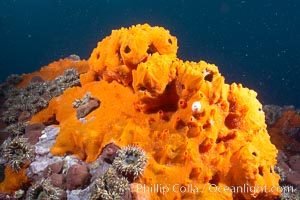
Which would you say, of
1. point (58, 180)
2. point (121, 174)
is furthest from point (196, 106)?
point (58, 180)

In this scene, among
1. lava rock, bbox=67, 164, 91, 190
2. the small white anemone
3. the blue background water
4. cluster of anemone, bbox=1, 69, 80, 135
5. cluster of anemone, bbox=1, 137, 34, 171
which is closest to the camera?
the small white anemone

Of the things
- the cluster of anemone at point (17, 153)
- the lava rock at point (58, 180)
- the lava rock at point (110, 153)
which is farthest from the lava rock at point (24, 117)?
the lava rock at point (110, 153)

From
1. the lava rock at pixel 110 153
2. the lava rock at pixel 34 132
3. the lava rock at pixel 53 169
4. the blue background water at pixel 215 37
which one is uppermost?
the blue background water at pixel 215 37

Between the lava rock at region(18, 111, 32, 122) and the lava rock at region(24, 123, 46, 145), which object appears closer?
the lava rock at region(24, 123, 46, 145)

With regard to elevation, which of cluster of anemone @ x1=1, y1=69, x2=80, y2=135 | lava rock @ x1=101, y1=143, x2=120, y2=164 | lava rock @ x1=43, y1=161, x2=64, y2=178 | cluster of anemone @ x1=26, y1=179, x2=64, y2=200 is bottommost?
cluster of anemone @ x1=26, y1=179, x2=64, y2=200

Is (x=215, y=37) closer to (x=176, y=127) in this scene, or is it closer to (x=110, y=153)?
(x=176, y=127)

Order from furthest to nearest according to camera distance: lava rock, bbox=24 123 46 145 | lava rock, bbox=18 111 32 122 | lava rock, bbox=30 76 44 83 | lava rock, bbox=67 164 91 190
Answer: lava rock, bbox=30 76 44 83 < lava rock, bbox=18 111 32 122 < lava rock, bbox=24 123 46 145 < lava rock, bbox=67 164 91 190

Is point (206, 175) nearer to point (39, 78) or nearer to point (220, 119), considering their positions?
point (220, 119)

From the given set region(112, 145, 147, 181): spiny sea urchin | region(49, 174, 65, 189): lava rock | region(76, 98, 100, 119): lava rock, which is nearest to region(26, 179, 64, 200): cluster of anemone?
region(49, 174, 65, 189): lava rock

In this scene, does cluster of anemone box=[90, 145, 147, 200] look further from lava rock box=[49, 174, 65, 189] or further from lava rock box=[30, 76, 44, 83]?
lava rock box=[30, 76, 44, 83]

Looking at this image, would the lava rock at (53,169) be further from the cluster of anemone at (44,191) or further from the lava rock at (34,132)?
the lava rock at (34,132)
